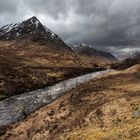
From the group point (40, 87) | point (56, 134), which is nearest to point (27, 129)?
point (56, 134)

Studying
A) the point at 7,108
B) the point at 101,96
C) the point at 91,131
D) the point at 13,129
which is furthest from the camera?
the point at 7,108

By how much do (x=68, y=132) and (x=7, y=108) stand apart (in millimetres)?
26486

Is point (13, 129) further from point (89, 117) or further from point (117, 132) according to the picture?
point (117, 132)

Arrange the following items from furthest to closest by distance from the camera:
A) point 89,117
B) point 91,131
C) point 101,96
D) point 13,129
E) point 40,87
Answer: point 40,87 → point 101,96 → point 13,129 → point 89,117 → point 91,131

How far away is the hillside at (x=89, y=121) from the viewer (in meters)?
33.4

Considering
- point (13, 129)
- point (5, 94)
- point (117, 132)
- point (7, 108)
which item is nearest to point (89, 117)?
point (117, 132)

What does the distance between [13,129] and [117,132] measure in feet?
56.2

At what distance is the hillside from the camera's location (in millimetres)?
33406

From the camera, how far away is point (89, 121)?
38.9 metres

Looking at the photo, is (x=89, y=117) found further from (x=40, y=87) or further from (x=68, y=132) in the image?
(x=40, y=87)

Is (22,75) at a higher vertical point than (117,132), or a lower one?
higher

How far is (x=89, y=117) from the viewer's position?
131ft

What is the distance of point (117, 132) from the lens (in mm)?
32219

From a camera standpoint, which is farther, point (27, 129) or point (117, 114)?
point (27, 129)
